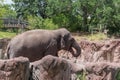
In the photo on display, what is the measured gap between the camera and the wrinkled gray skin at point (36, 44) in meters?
7.11

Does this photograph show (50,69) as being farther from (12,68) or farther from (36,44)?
(36,44)

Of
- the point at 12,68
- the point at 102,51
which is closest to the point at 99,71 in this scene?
the point at 12,68

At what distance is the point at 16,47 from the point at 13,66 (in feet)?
11.9

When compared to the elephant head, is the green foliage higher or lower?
lower

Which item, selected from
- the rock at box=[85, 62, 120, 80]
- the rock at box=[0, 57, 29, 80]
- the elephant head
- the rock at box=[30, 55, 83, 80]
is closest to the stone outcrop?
the elephant head

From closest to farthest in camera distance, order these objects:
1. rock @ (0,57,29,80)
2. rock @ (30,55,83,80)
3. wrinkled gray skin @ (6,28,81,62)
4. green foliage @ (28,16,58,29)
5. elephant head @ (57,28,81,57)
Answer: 1. rock @ (0,57,29,80)
2. rock @ (30,55,83,80)
3. wrinkled gray skin @ (6,28,81,62)
4. elephant head @ (57,28,81,57)
5. green foliage @ (28,16,58,29)

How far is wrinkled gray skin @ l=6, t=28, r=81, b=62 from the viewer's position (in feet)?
23.3

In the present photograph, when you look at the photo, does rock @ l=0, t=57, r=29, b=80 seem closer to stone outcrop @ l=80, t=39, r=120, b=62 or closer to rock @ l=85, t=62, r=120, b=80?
rock @ l=85, t=62, r=120, b=80

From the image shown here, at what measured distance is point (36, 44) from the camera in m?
7.27

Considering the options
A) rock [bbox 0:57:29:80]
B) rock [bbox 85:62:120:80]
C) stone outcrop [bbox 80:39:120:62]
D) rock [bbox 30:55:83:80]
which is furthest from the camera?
stone outcrop [bbox 80:39:120:62]

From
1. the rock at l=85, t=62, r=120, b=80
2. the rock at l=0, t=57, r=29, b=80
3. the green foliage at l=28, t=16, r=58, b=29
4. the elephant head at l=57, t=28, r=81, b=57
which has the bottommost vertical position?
the green foliage at l=28, t=16, r=58, b=29

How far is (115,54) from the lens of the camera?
9.77m

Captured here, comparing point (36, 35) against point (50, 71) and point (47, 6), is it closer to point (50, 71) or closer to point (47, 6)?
point (50, 71)

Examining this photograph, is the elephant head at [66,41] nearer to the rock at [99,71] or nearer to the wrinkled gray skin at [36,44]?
the wrinkled gray skin at [36,44]
